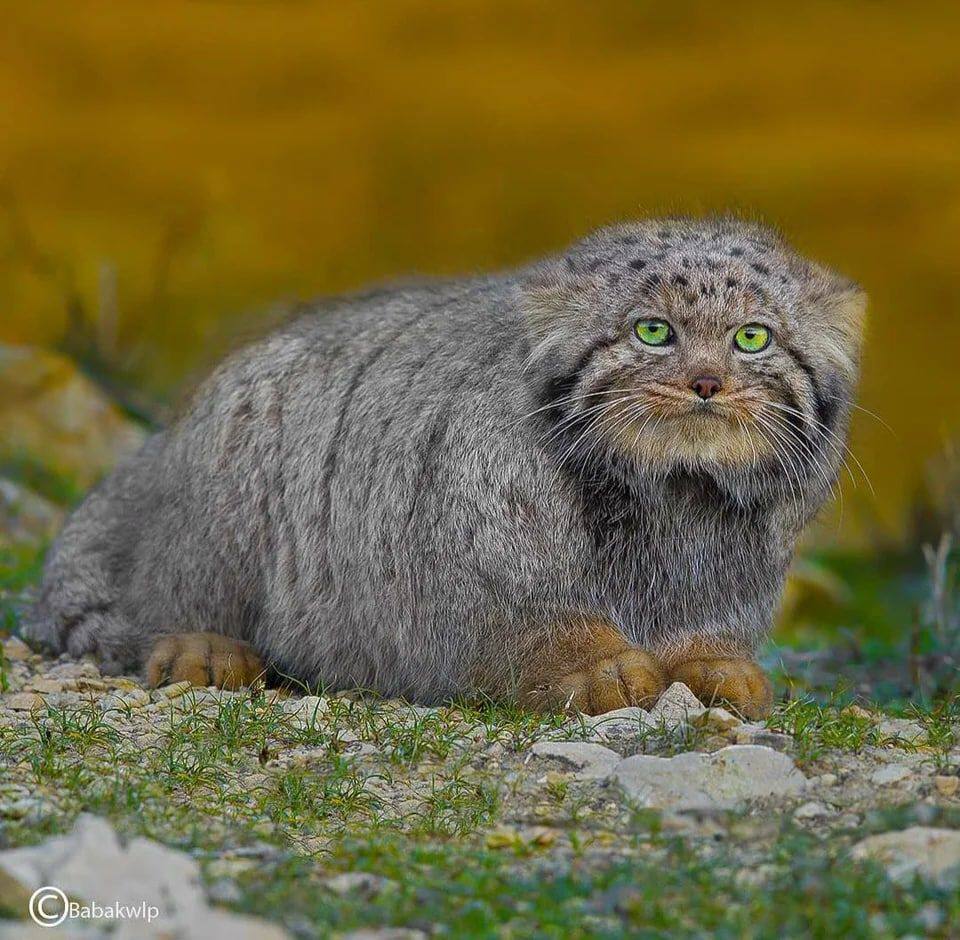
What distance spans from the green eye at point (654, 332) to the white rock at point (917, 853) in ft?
6.97

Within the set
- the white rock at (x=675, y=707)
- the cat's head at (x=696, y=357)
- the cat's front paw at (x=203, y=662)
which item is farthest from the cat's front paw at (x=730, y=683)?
the cat's front paw at (x=203, y=662)

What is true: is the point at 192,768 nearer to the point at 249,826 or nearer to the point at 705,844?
the point at 249,826

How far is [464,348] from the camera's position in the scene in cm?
659

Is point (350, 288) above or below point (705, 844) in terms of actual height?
above

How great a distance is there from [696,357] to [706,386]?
13 centimetres

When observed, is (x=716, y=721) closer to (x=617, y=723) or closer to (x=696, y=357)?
(x=617, y=723)

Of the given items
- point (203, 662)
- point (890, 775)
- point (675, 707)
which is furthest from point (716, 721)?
point (203, 662)

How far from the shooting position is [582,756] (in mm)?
5059

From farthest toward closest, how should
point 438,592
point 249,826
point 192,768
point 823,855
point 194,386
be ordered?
point 194,386 < point 438,592 < point 192,768 < point 249,826 < point 823,855

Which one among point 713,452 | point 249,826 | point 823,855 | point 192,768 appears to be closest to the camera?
point 823,855

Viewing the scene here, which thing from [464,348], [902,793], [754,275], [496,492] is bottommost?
[902,793]

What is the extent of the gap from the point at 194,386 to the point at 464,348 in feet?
5.96

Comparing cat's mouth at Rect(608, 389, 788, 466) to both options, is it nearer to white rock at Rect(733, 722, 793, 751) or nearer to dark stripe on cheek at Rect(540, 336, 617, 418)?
dark stripe on cheek at Rect(540, 336, 617, 418)

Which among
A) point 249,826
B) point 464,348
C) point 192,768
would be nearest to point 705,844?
point 249,826
